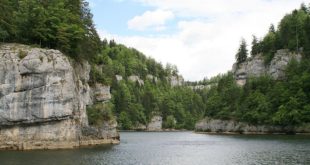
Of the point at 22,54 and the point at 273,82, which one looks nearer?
the point at 22,54

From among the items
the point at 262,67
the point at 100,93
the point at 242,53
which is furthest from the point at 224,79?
the point at 100,93

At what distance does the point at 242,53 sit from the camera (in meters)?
163

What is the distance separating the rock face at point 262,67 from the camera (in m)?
134

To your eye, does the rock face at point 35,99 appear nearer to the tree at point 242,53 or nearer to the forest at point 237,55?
the forest at point 237,55

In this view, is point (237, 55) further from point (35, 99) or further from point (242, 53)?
point (35, 99)

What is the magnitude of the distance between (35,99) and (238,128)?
274ft

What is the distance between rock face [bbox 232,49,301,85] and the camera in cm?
13412

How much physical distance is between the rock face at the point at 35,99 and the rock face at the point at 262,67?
83287 millimetres

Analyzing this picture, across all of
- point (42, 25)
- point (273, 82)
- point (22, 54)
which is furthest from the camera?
point (273, 82)

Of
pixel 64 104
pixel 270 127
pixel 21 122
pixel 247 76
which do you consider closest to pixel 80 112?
pixel 64 104

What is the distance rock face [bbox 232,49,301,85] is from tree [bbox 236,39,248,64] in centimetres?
255

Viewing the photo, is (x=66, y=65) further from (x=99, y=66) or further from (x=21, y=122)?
(x=99, y=66)

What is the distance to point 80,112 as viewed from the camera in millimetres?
70062

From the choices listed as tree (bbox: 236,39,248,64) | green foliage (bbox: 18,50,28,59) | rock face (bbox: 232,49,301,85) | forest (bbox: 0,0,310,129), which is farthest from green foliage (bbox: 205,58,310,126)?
green foliage (bbox: 18,50,28,59)
